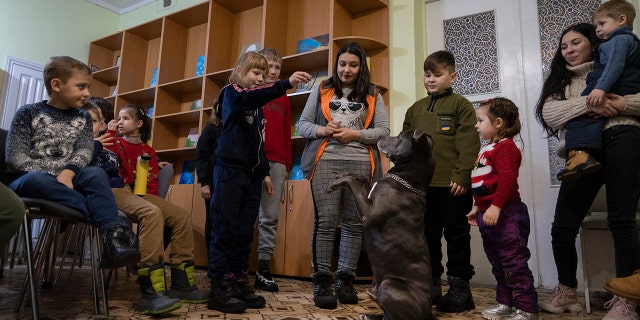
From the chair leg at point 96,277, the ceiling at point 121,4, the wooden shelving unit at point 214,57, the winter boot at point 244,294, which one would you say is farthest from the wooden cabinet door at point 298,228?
the ceiling at point 121,4

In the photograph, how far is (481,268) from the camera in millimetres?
3168

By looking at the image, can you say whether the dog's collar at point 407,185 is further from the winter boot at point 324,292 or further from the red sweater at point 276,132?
the red sweater at point 276,132

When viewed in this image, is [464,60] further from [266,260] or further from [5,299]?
[5,299]

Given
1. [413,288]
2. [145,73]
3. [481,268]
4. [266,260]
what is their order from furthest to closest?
[145,73] → [481,268] → [266,260] → [413,288]

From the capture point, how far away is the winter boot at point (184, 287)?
2.05 m

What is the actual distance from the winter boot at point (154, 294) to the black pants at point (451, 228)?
4.24ft

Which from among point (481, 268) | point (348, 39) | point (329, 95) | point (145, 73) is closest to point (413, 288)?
point (329, 95)

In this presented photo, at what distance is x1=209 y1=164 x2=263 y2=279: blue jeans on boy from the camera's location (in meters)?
1.91

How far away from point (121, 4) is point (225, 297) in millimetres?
5474

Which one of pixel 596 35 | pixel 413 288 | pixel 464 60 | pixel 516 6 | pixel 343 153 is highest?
pixel 516 6

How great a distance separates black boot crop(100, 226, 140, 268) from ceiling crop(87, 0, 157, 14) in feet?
16.3

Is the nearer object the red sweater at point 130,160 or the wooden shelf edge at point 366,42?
the red sweater at point 130,160

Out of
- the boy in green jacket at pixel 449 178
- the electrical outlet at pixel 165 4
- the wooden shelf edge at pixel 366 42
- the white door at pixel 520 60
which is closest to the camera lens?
the boy in green jacket at pixel 449 178

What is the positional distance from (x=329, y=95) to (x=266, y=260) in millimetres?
1218
